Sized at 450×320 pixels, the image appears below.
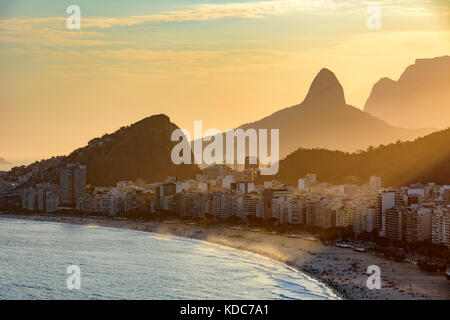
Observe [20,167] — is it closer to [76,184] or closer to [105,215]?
[76,184]

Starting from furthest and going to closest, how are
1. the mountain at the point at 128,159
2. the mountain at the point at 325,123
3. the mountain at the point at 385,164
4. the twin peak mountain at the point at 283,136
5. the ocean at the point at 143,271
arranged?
the mountain at the point at 325,123
the twin peak mountain at the point at 283,136
the mountain at the point at 128,159
the mountain at the point at 385,164
the ocean at the point at 143,271

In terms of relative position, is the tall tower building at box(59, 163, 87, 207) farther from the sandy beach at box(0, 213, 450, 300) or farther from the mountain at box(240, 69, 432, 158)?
the mountain at box(240, 69, 432, 158)

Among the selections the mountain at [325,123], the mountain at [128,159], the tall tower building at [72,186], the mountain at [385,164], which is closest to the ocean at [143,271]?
the mountain at [385,164]

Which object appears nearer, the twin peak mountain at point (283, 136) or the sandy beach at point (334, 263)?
the sandy beach at point (334, 263)

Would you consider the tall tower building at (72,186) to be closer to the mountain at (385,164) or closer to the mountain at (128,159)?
the mountain at (128,159)

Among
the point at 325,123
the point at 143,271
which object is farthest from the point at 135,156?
the point at 143,271

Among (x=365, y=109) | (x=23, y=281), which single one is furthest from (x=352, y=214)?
(x=365, y=109)

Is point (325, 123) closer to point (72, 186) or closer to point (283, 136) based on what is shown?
point (283, 136)
